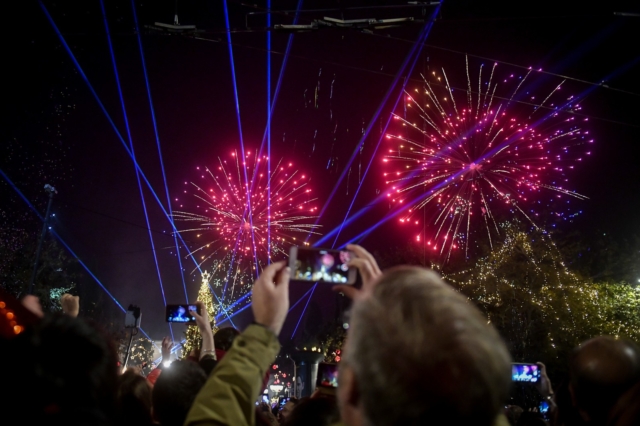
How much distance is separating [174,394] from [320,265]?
1.37 metres

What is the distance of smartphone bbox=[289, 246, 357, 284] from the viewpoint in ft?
9.16

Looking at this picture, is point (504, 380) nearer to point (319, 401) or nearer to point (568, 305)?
point (319, 401)

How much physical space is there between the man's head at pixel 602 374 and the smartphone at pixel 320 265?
Answer: 1.57 meters

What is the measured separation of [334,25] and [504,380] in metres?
7.86

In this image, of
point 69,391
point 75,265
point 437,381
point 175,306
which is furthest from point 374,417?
point 75,265

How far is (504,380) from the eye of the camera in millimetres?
1373

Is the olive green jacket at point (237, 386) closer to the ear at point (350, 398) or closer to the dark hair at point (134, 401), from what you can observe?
the ear at point (350, 398)

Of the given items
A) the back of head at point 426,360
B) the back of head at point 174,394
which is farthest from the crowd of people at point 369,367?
the back of head at point 174,394

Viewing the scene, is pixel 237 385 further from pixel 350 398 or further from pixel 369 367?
pixel 369 367

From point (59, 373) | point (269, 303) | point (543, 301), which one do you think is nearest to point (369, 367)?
point (269, 303)

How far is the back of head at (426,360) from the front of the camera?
1.29 meters

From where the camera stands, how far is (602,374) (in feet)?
9.67

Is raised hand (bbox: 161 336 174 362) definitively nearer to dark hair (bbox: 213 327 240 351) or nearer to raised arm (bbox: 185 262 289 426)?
dark hair (bbox: 213 327 240 351)

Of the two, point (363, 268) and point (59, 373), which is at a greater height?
point (363, 268)
